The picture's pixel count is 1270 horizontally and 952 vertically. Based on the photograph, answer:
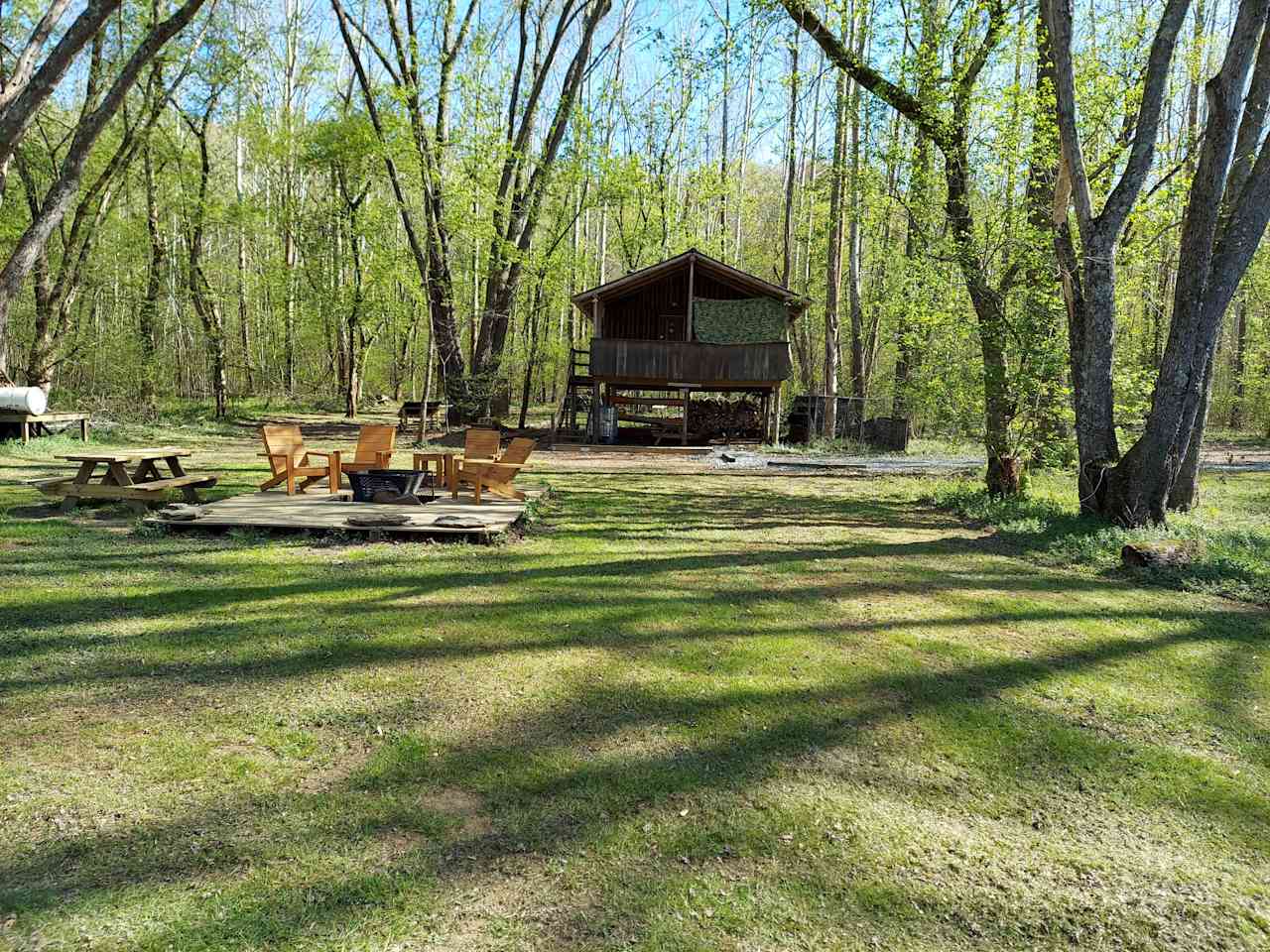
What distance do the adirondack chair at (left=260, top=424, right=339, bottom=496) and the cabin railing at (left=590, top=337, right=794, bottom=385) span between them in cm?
1412

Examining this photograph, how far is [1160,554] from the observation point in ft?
24.7

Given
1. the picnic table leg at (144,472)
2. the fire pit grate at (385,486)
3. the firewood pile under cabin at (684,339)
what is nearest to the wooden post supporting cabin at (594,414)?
the firewood pile under cabin at (684,339)

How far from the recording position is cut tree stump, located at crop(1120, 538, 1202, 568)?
24.5 ft

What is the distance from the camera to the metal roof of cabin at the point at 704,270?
23391mm

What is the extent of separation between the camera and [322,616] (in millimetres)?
5344

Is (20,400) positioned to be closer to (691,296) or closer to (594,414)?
(594,414)

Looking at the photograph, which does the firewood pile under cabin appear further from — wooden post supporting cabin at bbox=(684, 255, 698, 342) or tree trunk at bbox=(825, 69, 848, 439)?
tree trunk at bbox=(825, 69, 848, 439)

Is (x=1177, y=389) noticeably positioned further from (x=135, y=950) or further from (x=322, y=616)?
(x=135, y=950)

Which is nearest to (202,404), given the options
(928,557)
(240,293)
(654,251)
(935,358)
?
(240,293)

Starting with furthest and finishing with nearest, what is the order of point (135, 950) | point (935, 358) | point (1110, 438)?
point (935, 358), point (1110, 438), point (135, 950)

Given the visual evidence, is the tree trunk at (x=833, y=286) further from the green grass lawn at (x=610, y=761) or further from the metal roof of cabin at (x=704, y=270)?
the green grass lawn at (x=610, y=761)

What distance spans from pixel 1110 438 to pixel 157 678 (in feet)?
33.4

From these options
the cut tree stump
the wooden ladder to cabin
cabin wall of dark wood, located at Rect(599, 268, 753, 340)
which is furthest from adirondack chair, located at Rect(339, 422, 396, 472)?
cabin wall of dark wood, located at Rect(599, 268, 753, 340)

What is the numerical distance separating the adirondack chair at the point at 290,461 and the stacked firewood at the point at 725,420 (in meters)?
17.5
